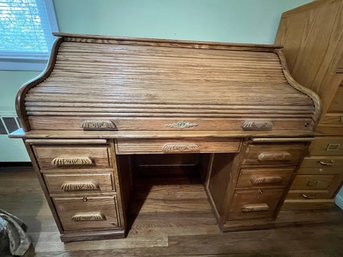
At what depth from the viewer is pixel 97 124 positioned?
34.1 inches

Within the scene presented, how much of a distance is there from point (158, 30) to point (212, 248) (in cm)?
172

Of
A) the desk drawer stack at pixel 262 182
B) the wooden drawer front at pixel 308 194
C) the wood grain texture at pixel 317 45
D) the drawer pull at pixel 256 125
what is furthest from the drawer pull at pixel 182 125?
the wooden drawer front at pixel 308 194

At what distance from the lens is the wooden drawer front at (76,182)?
0.99 metres

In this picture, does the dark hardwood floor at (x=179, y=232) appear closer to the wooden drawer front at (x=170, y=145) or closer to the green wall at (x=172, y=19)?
the wooden drawer front at (x=170, y=145)

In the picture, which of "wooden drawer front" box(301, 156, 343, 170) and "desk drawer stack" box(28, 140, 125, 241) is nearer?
"desk drawer stack" box(28, 140, 125, 241)

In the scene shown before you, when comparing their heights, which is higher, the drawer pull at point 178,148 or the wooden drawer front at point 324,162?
the drawer pull at point 178,148

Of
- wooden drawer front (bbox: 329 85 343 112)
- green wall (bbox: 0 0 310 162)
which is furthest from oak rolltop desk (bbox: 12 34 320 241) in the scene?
green wall (bbox: 0 0 310 162)

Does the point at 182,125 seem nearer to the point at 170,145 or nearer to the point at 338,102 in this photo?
the point at 170,145

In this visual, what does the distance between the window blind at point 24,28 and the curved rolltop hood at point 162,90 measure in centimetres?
54

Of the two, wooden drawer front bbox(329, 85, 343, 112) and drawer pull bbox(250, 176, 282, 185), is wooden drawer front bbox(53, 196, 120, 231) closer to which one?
drawer pull bbox(250, 176, 282, 185)

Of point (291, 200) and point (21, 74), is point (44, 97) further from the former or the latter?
point (291, 200)

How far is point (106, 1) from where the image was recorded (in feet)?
4.28

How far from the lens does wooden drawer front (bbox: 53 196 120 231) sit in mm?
1083

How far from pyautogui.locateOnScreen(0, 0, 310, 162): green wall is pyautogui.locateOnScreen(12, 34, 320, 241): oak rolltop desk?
14.8 inches
